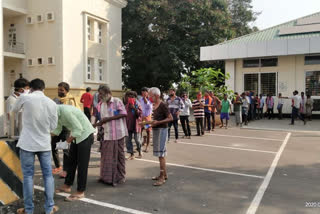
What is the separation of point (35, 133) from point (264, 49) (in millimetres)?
16990

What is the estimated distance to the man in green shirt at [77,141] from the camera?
13.4 feet

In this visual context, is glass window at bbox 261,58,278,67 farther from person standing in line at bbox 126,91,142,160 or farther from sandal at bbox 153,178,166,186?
sandal at bbox 153,178,166,186

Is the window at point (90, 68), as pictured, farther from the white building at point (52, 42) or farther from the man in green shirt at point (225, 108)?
the man in green shirt at point (225, 108)

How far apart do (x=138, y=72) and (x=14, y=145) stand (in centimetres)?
2593

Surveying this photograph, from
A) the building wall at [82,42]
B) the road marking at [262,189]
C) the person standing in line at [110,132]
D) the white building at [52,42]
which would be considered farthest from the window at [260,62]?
the person standing in line at [110,132]

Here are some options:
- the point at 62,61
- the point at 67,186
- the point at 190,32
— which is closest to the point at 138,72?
the point at 190,32

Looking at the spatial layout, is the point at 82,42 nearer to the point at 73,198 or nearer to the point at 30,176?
the point at 73,198

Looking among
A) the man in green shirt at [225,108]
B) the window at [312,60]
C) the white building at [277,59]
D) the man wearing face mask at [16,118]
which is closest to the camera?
the man wearing face mask at [16,118]

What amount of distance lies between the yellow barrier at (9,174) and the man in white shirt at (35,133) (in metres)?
0.59

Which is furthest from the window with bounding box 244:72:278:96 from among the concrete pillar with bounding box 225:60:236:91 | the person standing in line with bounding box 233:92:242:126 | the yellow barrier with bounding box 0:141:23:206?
the yellow barrier with bounding box 0:141:23:206

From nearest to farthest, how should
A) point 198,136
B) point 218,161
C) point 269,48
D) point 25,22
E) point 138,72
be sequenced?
point 218,161 → point 198,136 → point 269,48 → point 25,22 → point 138,72

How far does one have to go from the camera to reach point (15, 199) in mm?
4188

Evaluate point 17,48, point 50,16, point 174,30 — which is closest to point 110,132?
point 50,16

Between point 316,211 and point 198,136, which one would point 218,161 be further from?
point 198,136
